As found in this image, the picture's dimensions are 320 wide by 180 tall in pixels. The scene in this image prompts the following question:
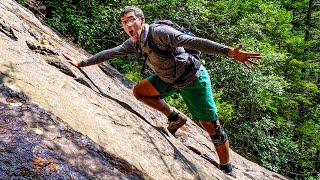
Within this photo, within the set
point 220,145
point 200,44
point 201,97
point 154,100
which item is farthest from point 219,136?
point 200,44

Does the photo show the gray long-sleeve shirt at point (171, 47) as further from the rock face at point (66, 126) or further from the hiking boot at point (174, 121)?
the hiking boot at point (174, 121)

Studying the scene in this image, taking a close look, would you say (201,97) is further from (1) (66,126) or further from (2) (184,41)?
(1) (66,126)

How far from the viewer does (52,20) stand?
1022cm

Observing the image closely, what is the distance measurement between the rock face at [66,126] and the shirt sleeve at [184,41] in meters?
1.19

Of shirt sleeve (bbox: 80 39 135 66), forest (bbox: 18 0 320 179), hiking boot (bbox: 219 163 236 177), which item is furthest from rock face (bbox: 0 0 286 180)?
forest (bbox: 18 0 320 179)

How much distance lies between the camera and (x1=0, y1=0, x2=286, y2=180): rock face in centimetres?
317

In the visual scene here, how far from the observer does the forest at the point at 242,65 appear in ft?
37.4

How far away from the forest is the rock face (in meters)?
4.84

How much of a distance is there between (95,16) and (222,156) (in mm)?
6861

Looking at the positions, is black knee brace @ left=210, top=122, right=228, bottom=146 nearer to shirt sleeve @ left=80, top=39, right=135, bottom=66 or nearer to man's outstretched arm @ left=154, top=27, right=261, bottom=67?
man's outstretched arm @ left=154, top=27, right=261, bottom=67

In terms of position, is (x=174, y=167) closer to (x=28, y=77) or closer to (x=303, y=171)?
(x=28, y=77)

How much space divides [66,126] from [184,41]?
1627mm

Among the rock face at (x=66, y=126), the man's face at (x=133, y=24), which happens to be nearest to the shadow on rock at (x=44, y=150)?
the rock face at (x=66, y=126)

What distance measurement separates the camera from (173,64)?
4.90m
